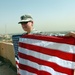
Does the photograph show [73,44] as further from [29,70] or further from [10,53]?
[10,53]

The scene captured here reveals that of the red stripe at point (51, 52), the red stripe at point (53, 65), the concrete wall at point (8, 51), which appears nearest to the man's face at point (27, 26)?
the red stripe at point (51, 52)

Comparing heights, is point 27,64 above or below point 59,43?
below

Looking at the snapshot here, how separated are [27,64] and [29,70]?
11 centimetres

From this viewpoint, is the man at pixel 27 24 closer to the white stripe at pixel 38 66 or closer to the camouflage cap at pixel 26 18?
the camouflage cap at pixel 26 18

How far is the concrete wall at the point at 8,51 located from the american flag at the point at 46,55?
5.29 metres

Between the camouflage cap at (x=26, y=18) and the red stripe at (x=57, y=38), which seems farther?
the camouflage cap at (x=26, y=18)

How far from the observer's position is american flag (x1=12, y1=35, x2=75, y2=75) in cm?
325

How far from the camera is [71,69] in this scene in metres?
3.21

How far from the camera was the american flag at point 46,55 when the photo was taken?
10.7 ft

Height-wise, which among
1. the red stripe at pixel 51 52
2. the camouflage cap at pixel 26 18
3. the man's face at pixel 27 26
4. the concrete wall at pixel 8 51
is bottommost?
the concrete wall at pixel 8 51

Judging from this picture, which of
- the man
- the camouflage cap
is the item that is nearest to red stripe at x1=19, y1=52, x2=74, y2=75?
the man

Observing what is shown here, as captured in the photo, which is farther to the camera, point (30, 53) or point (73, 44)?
point (30, 53)

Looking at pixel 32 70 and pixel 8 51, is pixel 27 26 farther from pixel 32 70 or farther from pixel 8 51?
pixel 8 51

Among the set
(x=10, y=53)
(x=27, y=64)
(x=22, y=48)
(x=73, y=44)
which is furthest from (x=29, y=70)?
(x=10, y=53)
